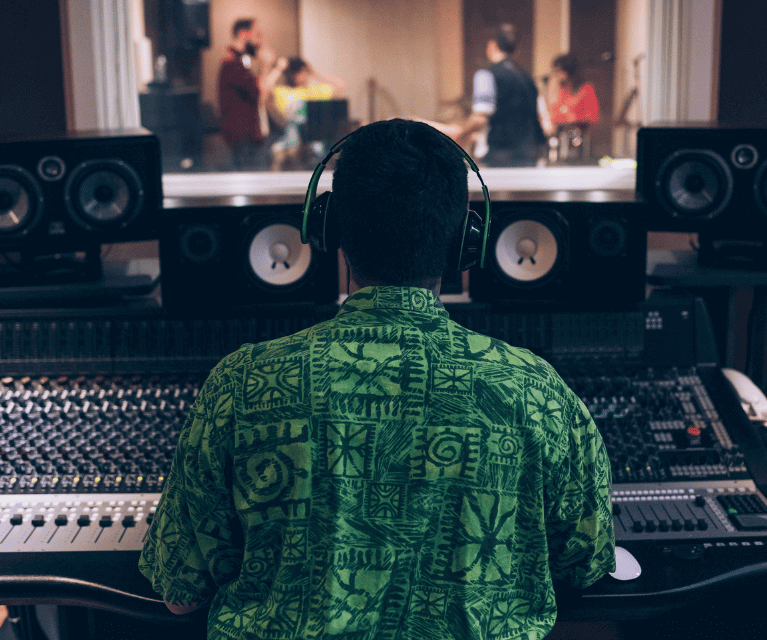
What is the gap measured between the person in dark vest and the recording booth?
9.29 ft

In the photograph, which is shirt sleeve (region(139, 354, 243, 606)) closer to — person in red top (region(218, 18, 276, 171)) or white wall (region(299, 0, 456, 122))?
person in red top (region(218, 18, 276, 171))

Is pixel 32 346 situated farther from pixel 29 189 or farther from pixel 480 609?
pixel 480 609

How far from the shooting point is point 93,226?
Answer: 1927 mm

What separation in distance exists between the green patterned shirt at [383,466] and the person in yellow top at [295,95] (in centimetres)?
466

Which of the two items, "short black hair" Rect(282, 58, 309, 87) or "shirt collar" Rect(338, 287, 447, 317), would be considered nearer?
"shirt collar" Rect(338, 287, 447, 317)

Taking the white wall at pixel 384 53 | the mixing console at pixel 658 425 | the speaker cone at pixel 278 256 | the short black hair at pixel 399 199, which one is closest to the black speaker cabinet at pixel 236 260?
the speaker cone at pixel 278 256

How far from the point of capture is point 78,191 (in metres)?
1.90

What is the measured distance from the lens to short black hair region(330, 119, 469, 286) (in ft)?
3.06

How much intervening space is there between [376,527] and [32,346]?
1172mm

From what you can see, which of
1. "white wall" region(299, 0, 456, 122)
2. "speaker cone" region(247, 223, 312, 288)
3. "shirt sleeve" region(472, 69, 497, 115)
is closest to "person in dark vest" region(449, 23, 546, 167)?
"shirt sleeve" region(472, 69, 497, 115)

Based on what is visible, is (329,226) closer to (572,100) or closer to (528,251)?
(528,251)

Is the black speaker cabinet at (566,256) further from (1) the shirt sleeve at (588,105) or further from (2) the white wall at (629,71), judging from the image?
(1) the shirt sleeve at (588,105)

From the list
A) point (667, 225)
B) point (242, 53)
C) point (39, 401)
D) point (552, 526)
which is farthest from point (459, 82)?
point (552, 526)

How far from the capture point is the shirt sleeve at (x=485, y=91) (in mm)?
4984
